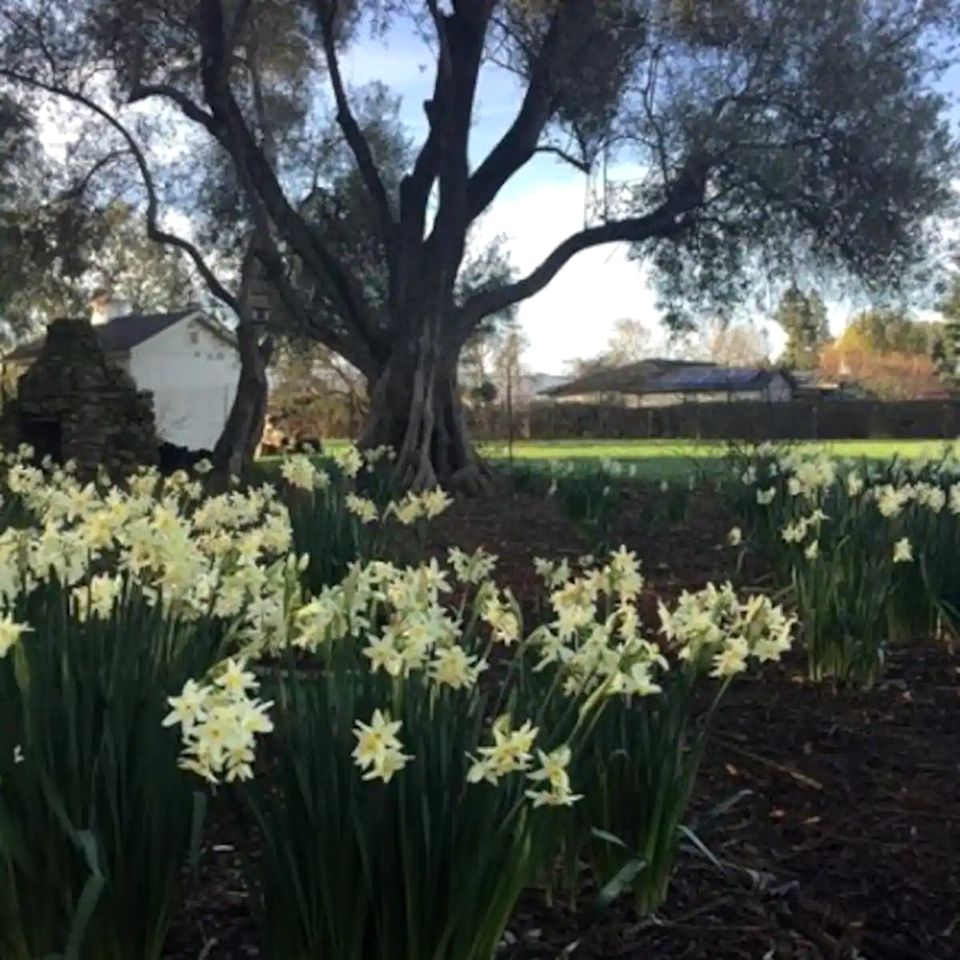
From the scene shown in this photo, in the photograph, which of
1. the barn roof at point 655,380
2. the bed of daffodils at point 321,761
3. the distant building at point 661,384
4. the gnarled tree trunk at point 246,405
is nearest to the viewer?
the bed of daffodils at point 321,761

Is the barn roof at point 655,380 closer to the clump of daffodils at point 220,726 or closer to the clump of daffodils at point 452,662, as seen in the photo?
the clump of daffodils at point 452,662

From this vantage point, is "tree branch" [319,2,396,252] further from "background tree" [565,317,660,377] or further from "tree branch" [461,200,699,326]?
"background tree" [565,317,660,377]

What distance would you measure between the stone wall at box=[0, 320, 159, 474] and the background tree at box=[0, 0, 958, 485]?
96.5 inches

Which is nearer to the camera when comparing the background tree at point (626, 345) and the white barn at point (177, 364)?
the white barn at point (177, 364)

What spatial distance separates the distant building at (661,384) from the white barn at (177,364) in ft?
53.8

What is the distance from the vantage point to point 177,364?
35375 mm

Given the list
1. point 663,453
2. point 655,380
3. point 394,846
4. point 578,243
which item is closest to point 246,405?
point 578,243

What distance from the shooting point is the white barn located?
3375 cm

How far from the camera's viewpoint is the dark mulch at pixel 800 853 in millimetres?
2135

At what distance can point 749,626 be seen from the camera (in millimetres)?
2303

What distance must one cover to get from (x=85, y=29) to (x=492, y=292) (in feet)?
18.1

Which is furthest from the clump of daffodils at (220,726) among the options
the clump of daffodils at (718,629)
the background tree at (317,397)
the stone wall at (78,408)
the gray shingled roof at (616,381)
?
the gray shingled roof at (616,381)

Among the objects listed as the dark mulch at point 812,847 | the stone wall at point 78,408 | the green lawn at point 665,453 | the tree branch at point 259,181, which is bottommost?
the dark mulch at point 812,847

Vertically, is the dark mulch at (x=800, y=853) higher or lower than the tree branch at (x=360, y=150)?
lower
